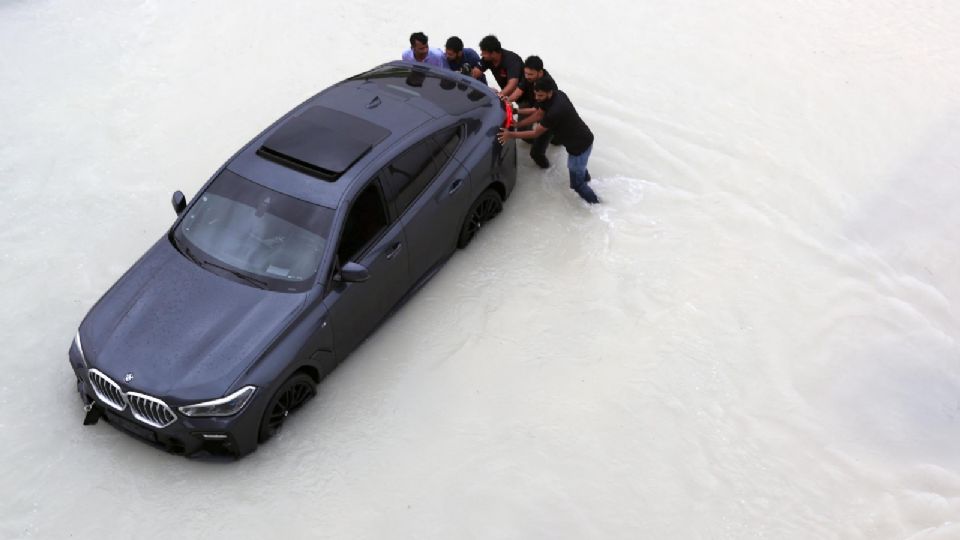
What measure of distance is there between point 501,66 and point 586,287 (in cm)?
256

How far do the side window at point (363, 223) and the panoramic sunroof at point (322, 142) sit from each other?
0.27m

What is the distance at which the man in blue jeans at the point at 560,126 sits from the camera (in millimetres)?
8227

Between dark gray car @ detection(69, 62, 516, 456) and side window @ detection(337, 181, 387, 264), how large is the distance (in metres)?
0.01

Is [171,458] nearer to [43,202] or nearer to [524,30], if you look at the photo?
[43,202]

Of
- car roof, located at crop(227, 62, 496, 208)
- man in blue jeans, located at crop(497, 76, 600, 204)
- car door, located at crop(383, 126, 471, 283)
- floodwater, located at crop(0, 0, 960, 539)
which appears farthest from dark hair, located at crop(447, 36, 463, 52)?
car door, located at crop(383, 126, 471, 283)

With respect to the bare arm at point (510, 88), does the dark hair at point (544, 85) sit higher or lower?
higher

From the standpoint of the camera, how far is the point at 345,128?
728 centimetres

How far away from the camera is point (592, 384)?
23.5 feet

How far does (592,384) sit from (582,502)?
1.08m

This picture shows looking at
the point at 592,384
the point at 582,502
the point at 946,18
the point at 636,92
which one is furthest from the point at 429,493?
the point at 946,18

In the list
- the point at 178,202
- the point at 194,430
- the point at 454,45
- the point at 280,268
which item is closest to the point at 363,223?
the point at 280,268

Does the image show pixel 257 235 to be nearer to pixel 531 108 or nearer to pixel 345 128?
pixel 345 128

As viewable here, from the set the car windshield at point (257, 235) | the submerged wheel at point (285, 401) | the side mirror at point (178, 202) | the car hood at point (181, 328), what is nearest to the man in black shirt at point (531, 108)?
the car windshield at point (257, 235)

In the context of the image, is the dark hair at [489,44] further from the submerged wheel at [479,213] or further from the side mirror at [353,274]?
the side mirror at [353,274]
